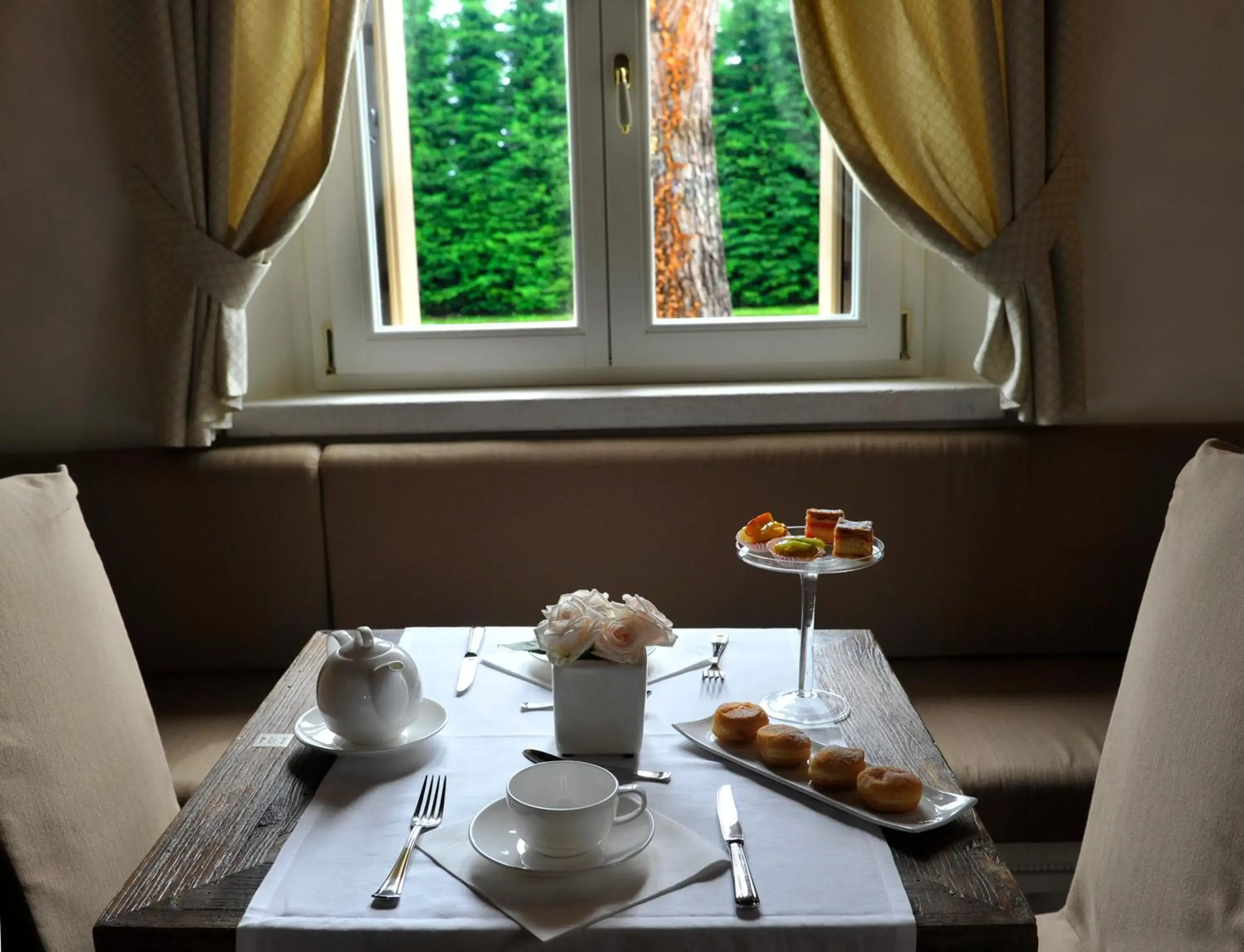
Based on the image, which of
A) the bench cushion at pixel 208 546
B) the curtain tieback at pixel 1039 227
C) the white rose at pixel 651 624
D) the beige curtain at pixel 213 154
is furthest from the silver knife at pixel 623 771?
the curtain tieback at pixel 1039 227

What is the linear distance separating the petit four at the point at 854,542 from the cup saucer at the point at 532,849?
0.39 m

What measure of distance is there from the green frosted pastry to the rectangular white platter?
0.66ft

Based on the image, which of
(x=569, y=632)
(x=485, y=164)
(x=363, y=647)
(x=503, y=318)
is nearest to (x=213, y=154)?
(x=485, y=164)

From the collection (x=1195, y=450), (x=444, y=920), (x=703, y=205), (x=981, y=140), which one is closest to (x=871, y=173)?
(x=981, y=140)

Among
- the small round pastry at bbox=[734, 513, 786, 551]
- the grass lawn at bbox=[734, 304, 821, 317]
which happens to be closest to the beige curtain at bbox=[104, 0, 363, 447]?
the grass lawn at bbox=[734, 304, 821, 317]

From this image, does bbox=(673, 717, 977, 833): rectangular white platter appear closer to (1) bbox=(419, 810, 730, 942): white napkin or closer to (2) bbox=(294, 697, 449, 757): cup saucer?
(1) bbox=(419, 810, 730, 942): white napkin

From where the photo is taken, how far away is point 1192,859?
1.06m

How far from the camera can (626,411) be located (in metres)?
2.22

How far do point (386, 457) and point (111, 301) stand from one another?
2.04 feet

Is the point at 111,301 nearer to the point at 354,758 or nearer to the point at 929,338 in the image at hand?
the point at 354,758

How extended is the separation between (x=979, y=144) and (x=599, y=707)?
4.68ft

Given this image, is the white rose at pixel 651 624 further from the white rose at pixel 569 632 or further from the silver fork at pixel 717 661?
the silver fork at pixel 717 661

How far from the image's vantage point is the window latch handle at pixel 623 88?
2252 mm

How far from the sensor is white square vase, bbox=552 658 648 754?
114cm
